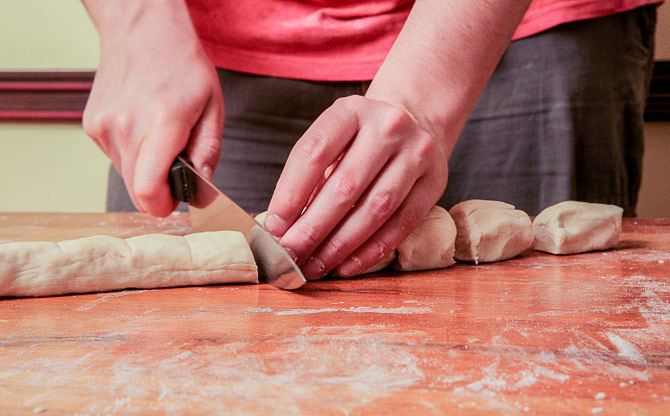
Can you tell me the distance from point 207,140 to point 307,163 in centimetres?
35

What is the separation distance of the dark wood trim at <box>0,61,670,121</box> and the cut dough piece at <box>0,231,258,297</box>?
2.04 metres

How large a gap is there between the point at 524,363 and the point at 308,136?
48cm

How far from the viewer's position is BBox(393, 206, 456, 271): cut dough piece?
1.07 metres

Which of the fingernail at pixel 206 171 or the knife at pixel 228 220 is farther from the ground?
the fingernail at pixel 206 171

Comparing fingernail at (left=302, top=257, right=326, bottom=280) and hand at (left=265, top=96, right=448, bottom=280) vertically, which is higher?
hand at (left=265, top=96, right=448, bottom=280)

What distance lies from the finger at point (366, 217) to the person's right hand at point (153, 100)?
13.0 inches

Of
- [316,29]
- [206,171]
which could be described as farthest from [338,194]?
[316,29]

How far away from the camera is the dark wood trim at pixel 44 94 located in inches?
108

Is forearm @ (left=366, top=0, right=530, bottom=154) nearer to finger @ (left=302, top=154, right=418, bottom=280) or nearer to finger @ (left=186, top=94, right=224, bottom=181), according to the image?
finger @ (left=302, top=154, right=418, bottom=280)

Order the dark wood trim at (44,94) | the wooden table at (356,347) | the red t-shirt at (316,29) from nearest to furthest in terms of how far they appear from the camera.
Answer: the wooden table at (356,347) < the red t-shirt at (316,29) < the dark wood trim at (44,94)

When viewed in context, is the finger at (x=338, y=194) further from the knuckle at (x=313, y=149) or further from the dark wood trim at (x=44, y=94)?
the dark wood trim at (x=44, y=94)

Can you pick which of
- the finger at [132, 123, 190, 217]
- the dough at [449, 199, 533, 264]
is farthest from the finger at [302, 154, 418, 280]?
the finger at [132, 123, 190, 217]

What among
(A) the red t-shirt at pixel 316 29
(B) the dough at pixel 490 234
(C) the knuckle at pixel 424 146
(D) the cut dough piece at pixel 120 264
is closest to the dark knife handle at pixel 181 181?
(D) the cut dough piece at pixel 120 264

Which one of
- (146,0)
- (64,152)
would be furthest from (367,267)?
(64,152)
